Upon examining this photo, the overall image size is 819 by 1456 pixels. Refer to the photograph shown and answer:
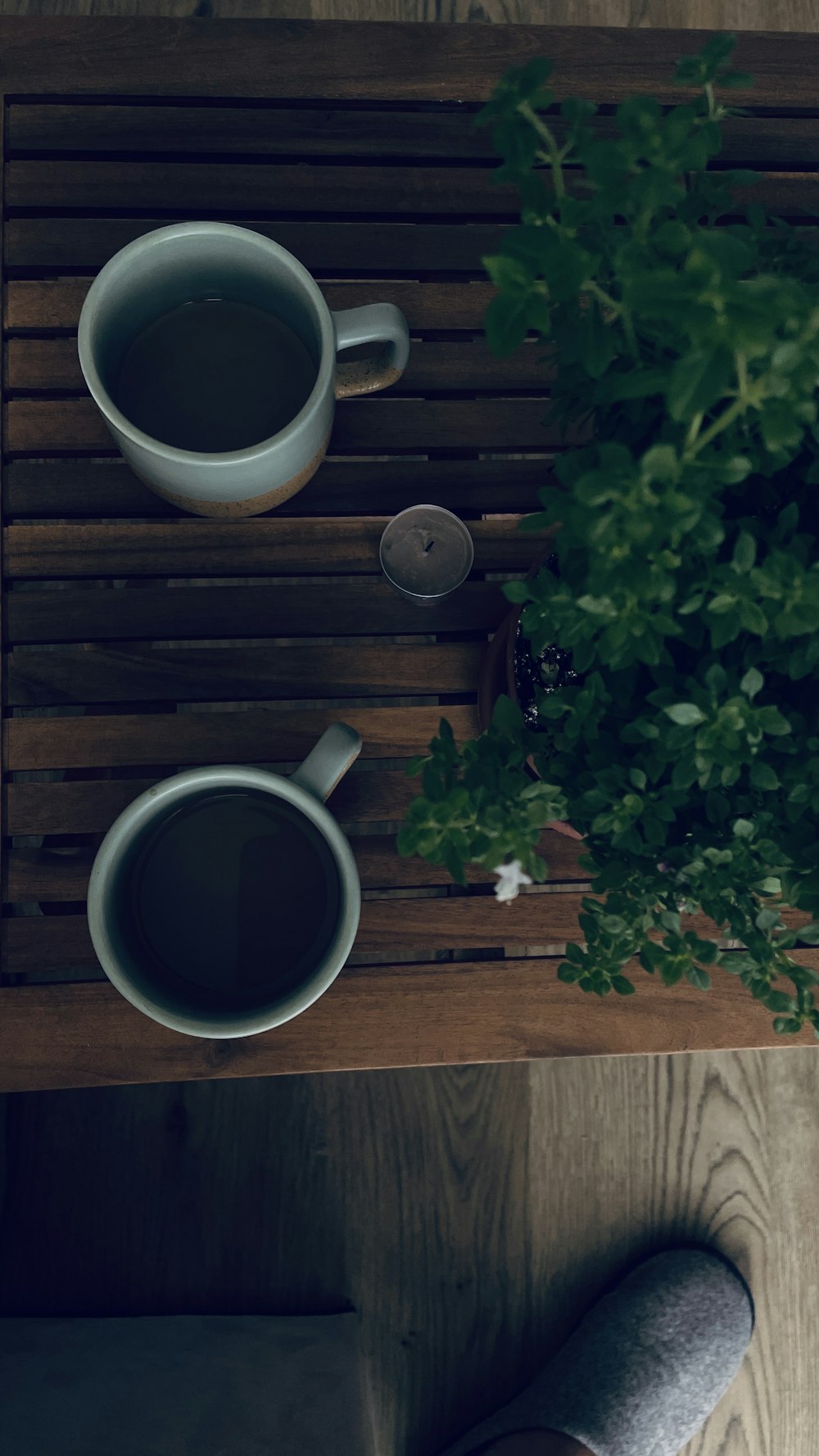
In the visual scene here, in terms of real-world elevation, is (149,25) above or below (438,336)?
above

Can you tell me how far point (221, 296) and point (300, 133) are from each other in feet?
0.62

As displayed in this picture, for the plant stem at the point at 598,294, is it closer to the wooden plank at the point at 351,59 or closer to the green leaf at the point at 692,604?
the green leaf at the point at 692,604

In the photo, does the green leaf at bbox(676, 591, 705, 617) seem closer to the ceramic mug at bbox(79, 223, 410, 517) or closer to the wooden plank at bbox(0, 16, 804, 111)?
the ceramic mug at bbox(79, 223, 410, 517)

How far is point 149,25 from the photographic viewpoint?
0.74 meters

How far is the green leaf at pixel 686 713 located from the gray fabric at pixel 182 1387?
96 centimetres

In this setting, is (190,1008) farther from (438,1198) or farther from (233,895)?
(438,1198)

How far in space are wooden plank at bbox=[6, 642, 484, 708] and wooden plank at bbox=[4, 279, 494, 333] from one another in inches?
9.3

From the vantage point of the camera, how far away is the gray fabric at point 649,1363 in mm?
1264

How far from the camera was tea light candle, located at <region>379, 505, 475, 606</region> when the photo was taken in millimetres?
726

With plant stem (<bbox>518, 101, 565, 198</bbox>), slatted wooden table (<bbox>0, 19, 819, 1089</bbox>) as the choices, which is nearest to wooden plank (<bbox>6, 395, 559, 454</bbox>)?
slatted wooden table (<bbox>0, 19, 819, 1089</bbox>)

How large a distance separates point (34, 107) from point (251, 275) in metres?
0.27

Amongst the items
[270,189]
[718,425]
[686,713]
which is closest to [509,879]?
[686,713]

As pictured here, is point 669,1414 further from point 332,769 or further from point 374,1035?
point 332,769

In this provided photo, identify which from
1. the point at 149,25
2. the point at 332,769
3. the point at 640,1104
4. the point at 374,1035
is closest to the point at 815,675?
the point at 332,769
